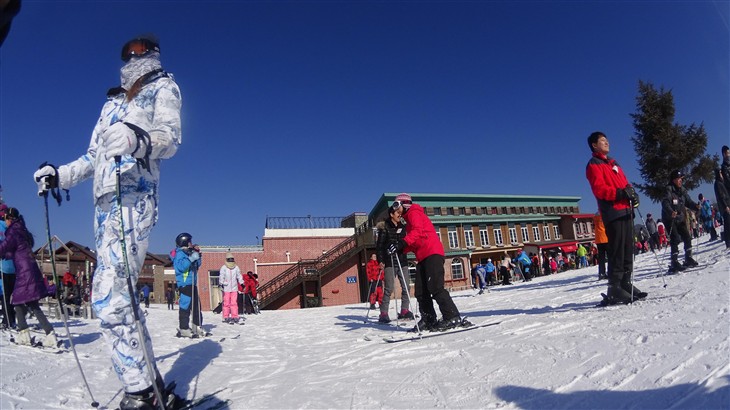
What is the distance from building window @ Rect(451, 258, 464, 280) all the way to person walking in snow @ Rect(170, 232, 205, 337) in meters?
30.0

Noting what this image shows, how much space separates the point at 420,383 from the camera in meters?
2.60

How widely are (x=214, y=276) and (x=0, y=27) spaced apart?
29.0 metres

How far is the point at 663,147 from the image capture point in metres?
25.1

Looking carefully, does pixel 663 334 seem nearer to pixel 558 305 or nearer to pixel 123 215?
pixel 558 305

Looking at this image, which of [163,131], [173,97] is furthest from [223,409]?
[173,97]

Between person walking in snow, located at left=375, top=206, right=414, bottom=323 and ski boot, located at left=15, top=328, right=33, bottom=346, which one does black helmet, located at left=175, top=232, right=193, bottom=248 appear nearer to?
ski boot, located at left=15, top=328, right=33, bottom=346

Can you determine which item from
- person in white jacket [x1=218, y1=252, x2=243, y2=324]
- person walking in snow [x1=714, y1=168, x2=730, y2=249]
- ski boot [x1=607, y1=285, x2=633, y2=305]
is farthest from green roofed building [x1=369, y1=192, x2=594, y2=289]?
ski boot [x1=607, y1=285, x2=633, y2=305]

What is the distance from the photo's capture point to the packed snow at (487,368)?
6.57 feet

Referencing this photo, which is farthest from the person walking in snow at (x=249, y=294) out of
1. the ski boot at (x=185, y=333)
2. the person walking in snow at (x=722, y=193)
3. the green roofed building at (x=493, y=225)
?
the green roofed building at (x=493, y=225)

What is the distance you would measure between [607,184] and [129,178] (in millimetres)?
4732

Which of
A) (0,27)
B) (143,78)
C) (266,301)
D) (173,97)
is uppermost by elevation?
(143,78)

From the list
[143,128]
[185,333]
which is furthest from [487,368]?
[185,333]

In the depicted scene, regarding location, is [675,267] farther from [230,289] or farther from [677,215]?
[230,289]

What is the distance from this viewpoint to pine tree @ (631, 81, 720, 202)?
2466cm
